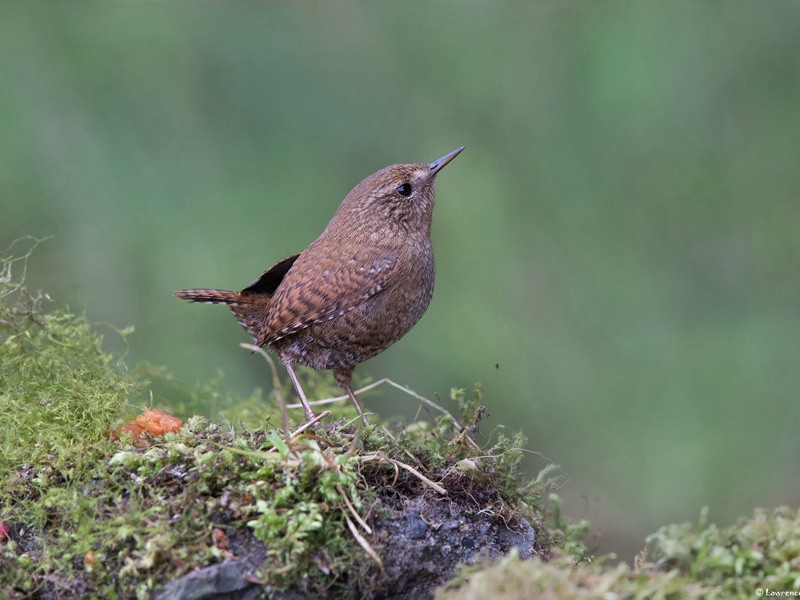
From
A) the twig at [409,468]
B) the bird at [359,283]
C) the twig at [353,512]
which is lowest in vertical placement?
the twig at [353,512]

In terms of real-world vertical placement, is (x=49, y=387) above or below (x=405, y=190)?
below

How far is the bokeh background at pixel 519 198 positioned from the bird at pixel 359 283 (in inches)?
61.3

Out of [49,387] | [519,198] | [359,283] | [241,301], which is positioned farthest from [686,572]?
[519,198]

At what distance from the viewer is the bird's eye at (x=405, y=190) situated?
395cm

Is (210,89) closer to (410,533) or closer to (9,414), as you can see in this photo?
(9,414)

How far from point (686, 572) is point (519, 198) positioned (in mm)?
3958

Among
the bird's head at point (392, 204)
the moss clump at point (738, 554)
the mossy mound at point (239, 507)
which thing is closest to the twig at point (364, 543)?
the mossy mound at point (239, 507)

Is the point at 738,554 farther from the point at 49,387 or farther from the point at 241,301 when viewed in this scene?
the point at 241,301

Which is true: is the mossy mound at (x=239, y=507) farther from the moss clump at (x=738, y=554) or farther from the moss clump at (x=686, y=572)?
the moss clump at (x=738, y=554)

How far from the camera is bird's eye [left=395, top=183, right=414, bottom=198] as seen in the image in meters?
3.95

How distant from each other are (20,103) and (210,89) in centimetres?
120

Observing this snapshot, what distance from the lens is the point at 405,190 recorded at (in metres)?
3.97

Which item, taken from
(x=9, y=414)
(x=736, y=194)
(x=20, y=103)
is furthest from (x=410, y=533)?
(x=20, y=103)

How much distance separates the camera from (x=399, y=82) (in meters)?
6.12
